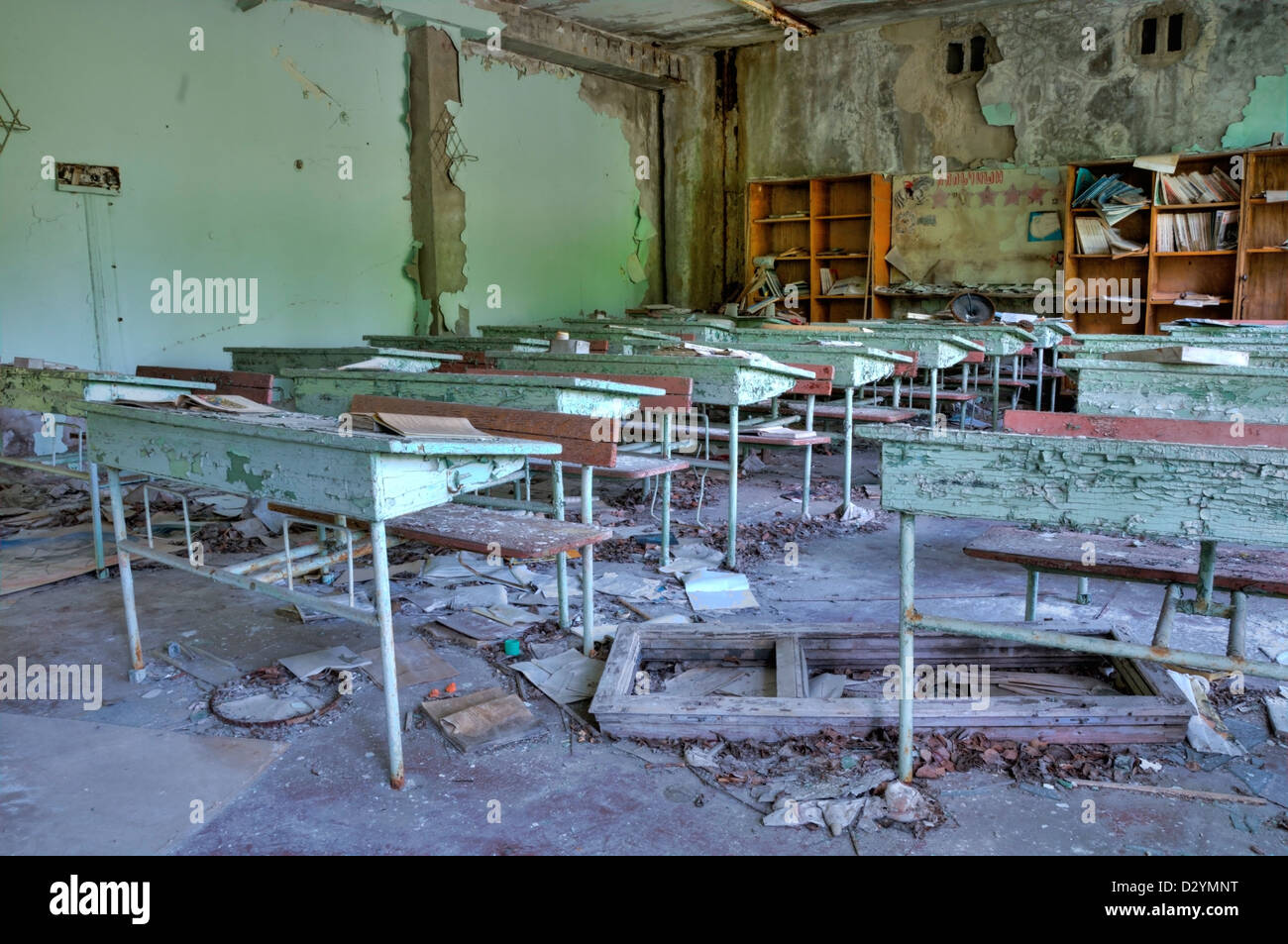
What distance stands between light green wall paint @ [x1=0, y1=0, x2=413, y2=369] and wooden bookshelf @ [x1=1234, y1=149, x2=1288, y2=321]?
681cm

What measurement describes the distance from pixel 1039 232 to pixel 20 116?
792 cm

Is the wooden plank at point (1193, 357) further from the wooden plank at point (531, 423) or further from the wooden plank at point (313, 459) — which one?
the wooden plank at point (313, 459)

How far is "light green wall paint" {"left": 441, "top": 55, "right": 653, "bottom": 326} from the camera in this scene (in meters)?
8.48

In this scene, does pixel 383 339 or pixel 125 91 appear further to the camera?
pixel 383 339

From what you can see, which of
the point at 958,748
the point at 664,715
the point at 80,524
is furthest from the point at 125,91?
the point at 958,748

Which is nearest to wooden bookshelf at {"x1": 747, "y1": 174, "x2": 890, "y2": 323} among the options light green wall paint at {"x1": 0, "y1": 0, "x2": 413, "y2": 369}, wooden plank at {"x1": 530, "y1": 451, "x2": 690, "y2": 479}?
light green wall paint at {"x1": 0, "y1": 0, "x2": 413, "y2": 369}

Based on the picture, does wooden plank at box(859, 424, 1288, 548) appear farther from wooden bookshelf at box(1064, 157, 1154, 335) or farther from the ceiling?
the ceiling

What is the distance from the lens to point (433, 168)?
795cm

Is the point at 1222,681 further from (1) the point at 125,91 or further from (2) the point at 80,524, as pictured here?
(1) the point at 125,91

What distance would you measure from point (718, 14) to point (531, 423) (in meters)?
7.40

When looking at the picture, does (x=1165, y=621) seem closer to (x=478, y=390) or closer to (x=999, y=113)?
(x=478, y=390)

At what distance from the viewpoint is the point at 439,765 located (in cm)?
215

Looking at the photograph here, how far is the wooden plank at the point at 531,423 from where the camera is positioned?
2799 mm
